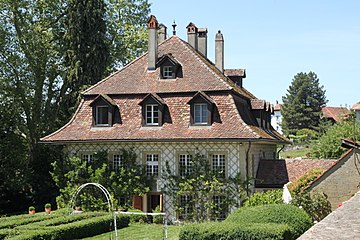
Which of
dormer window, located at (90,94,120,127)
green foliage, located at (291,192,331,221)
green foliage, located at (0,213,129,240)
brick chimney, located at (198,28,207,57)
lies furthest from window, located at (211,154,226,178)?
brick chimney, located at (198,28,207,57)

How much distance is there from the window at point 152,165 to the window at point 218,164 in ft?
9.96

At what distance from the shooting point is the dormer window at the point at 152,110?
29578 mm

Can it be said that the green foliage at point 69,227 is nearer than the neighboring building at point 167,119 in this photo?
Yes

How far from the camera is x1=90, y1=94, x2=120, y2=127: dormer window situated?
30.5 meters

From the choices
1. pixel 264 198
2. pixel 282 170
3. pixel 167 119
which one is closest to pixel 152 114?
pixel 167 119

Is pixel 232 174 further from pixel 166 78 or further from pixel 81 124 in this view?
pixel 81 124

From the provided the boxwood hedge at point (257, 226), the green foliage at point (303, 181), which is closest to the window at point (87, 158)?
the green foliage at point (303, 181)

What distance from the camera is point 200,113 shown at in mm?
29141

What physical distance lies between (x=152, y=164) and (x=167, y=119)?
2.50 meters

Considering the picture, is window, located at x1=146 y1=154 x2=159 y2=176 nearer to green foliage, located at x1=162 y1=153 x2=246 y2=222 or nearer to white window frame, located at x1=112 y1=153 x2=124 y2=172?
green foliage, located at x1=162 y1=153 x2=246 y2=222

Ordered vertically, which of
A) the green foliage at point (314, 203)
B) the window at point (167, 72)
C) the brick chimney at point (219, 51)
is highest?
the brick chimney at point (219, 51)

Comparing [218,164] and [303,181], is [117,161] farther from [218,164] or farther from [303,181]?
[303,181]

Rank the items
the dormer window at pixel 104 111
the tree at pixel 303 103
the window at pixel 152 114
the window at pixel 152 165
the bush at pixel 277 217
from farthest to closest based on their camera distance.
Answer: the tree at pixel 303 103 → the dormer window at pixel 104 111 → the window at pixel 152 114 → the window at pixel 152 165 → the bush at pixel 277 217

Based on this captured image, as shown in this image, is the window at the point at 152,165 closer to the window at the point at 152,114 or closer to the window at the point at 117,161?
the window at the point at 117,161
